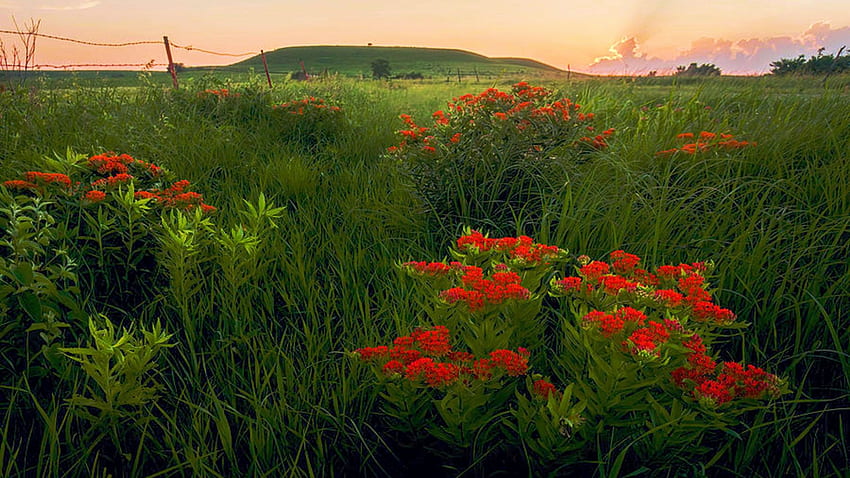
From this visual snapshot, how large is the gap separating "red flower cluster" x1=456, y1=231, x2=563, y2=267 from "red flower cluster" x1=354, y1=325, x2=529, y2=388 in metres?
0.30

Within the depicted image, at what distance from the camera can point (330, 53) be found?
88.1 m

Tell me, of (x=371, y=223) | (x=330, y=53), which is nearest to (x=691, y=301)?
(x=371, y=223)

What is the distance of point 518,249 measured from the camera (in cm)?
136

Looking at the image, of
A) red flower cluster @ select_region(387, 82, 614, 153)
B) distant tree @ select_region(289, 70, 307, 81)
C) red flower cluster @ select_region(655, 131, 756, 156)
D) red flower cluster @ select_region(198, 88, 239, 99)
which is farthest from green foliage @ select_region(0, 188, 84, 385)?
distant tree @ select_region(289, 70, 307, 81)

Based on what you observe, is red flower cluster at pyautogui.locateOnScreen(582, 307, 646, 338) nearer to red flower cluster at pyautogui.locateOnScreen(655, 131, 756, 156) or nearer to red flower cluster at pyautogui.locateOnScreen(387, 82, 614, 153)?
red flower cluster at pyautogui.locateOnScreen(387, 82, 614, 153)

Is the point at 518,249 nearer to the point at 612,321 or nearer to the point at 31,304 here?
the point at 612,321

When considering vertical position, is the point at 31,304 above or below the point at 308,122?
below

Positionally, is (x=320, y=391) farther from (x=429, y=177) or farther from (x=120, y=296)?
(x=429, y=177)

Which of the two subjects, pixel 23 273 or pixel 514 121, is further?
pixel 514 121

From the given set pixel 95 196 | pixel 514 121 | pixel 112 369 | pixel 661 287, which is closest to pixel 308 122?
pixel 514 121

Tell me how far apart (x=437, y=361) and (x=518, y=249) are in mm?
424

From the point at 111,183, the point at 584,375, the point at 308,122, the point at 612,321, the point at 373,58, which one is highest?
the point at 373,58

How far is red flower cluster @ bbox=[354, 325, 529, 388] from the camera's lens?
105 centimetres

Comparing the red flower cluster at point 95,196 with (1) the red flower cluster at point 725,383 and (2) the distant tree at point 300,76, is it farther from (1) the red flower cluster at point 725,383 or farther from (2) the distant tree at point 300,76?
(2) the distant tree at point 300,76
